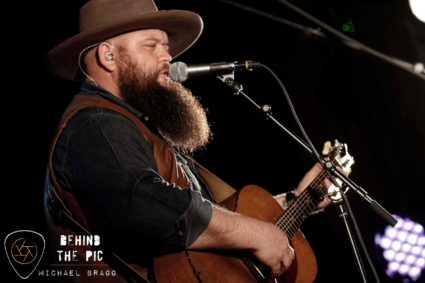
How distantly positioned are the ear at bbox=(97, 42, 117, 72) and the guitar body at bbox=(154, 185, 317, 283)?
1054mm

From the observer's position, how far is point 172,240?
1.91 meters

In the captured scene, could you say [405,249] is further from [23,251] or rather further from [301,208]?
[23,251]

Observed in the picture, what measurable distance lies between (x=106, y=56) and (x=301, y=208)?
157 cm

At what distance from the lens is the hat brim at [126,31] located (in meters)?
2.56

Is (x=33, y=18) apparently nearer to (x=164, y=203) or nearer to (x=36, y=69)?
(x=36, y=69)

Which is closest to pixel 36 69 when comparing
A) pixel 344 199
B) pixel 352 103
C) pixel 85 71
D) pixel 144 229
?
pixel 85 71

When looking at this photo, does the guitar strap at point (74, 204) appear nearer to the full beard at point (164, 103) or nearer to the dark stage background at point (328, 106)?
the full beard at point (164, 103)

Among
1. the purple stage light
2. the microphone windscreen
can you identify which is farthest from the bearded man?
the purple stage light

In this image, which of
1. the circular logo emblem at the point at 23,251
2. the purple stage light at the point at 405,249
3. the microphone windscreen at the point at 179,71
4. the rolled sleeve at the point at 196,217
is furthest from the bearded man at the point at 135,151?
the purple stage light at the point at 405,249

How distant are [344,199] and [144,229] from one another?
101 centimetres

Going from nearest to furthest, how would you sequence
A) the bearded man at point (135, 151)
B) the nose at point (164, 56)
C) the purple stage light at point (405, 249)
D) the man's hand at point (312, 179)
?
the bearded man at point (135, 151), the nose at point (164, 56), the man's hand at point (312, 179), the purple stage light at point (405, 249)

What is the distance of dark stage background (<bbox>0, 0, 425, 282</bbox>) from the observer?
4.79 m

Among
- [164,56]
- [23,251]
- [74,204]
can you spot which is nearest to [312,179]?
[164,56]

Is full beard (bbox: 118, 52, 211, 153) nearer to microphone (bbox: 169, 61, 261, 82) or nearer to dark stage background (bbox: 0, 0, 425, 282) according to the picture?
microphone (bbox: 169, 61, 261, 82)
